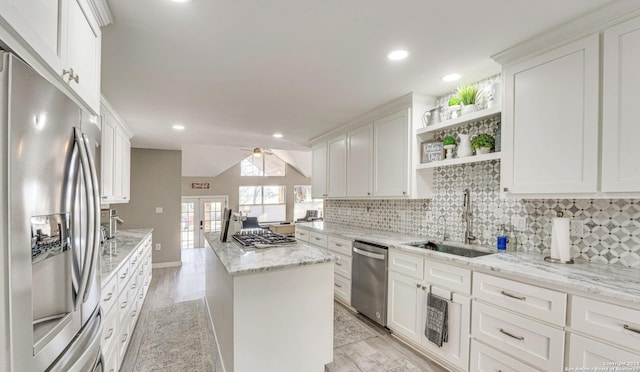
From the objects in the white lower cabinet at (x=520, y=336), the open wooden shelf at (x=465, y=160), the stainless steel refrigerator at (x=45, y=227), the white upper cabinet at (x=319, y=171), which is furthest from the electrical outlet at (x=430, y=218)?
the stainless steel refrigerator at (x=45, y=227)

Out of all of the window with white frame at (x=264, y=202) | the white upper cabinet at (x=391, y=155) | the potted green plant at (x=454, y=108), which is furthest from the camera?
the window with white frame at (x=264, y=202)

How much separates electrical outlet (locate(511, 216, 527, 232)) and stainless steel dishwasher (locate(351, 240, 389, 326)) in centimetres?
109

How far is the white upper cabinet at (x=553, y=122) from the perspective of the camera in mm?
1638

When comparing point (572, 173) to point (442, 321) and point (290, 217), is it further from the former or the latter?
point (290, 217)

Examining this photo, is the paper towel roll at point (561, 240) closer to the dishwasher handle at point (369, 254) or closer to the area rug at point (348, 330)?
the dishwasher handle at point (369, 254)

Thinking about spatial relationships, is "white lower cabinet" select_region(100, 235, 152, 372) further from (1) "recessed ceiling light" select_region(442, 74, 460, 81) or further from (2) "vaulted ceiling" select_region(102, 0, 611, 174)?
(1) "recessed ceiling light" select_region(442, 74, 460, 81)

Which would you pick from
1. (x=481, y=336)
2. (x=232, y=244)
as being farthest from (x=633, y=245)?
(x=232, y=244)

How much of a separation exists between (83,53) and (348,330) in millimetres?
2992

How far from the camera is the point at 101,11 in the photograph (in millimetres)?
→ 1454

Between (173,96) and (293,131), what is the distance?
1.94 m

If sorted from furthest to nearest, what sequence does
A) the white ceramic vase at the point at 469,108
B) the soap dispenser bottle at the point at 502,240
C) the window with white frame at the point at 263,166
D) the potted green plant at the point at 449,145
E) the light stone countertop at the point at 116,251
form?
the window with white frame at the point at 263,166 → the potted green plant at the point at 449,145 → the white ceramic vase at the point at 469,108 → the soap dispenser bottle at the point at 502,240 → the light stone countertop at the point at 116,251

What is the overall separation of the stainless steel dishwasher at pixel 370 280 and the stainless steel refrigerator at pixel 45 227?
2.28m

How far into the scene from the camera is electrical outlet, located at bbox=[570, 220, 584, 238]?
194 centimetres

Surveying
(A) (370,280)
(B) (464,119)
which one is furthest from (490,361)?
(B) (464,119)
